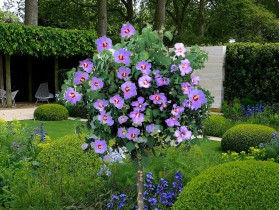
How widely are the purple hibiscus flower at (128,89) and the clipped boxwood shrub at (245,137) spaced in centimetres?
542

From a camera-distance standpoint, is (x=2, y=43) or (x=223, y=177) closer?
(x=223, y=177)

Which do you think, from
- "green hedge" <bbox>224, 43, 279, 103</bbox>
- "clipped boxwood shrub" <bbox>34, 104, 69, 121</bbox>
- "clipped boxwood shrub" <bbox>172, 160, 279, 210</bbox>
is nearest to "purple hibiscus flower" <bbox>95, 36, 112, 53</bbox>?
"clipped boxwood shrub" <bbox>172, 160, 279, 210</bbox>

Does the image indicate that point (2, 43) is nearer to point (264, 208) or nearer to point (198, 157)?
point (198, 157)

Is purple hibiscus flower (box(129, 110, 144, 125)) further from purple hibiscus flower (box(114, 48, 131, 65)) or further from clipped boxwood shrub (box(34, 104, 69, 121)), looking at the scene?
clipped boxwood shrub (box(34, 104, 69, 121))

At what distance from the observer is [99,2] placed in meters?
17.9

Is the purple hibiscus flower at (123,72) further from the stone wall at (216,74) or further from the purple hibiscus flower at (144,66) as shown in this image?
the stone wall at (216,74)

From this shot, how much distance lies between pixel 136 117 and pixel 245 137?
214 inches

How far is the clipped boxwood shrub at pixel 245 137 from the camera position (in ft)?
24.5

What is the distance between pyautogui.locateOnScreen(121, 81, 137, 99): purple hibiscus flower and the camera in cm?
247

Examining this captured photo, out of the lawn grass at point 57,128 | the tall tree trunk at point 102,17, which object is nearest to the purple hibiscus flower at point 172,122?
the lawn grass at point 57,128

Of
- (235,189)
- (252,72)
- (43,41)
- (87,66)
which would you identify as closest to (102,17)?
(43,41)

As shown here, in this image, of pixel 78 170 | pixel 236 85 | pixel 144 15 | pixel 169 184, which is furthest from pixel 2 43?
pixel 144 15

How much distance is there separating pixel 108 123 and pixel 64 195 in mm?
1538

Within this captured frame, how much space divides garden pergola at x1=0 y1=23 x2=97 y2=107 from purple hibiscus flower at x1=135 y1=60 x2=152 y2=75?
12623 millimetres
